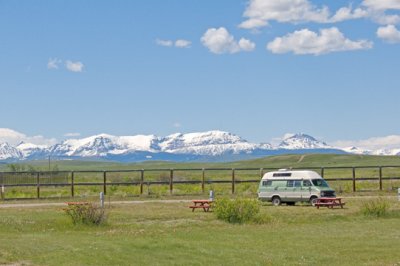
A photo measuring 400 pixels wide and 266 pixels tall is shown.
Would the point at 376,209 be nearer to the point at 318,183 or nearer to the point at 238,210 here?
the point at 238,210

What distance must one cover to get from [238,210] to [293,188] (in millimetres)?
13025

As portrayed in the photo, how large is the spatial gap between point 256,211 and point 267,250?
29.5 feet

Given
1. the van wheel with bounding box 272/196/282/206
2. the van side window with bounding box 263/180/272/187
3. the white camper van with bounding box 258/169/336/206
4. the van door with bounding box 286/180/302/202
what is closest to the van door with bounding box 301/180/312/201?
the white camper van with bounding box 258/169/336/206

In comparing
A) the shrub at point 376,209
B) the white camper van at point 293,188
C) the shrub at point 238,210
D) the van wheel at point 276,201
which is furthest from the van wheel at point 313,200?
the shrub at point 238,210

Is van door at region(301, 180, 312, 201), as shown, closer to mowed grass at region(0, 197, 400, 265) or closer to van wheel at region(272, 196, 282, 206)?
van wheel at region(272, 196, 282, 206)

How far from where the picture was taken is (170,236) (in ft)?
88.6

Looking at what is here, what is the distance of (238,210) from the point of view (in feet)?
106

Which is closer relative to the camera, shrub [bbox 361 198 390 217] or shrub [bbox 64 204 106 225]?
shrub [bbox 64 204 106 225]

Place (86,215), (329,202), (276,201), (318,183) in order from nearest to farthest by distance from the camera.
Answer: (86,215) < (329,202) < (318,183) < (276,201)

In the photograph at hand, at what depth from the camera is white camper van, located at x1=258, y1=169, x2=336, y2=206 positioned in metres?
44.1

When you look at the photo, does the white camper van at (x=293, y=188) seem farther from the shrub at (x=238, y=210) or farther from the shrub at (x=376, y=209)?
the shrub at (x=238, y=210)

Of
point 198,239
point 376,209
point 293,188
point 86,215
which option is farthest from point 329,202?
point 198,239

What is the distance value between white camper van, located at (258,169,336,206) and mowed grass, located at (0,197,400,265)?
22.1ft

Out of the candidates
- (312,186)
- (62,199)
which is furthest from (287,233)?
(62,199)
